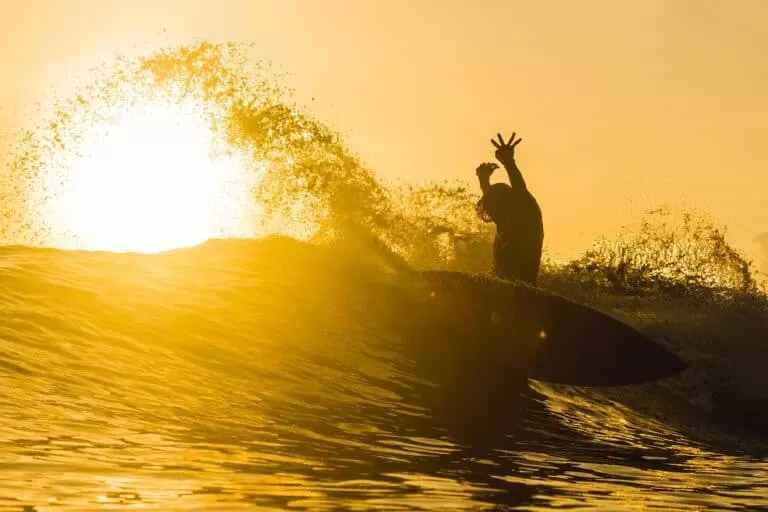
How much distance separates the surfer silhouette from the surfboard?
1255 mm

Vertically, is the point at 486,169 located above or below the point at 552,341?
above

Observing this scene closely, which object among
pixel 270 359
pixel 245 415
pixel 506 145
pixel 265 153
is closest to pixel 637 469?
pixel 245 415

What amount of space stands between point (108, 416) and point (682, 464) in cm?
539

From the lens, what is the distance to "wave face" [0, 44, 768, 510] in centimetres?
629

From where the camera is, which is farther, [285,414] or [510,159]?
[510,159]

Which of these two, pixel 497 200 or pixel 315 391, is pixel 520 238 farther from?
pixel 315 391

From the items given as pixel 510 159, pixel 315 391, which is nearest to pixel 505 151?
pixel 510 159

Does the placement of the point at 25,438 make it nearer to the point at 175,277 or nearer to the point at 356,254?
the point at 175,277

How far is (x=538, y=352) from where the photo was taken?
44.1ft

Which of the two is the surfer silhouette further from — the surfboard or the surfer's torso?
the surfboard

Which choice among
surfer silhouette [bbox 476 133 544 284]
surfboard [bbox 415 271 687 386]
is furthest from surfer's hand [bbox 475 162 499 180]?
surfboard [bbox 415 271 687 386]

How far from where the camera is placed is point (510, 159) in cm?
1473

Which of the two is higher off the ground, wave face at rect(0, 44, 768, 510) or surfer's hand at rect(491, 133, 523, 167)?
surfer's hand at rect(491, 133, 523, 167)

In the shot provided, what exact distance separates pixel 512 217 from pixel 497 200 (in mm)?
351
